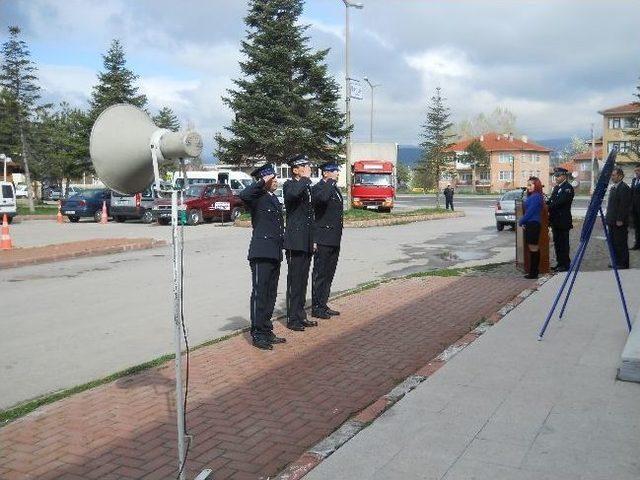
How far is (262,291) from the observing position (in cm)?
660

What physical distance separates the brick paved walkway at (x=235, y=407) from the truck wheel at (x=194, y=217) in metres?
20.9

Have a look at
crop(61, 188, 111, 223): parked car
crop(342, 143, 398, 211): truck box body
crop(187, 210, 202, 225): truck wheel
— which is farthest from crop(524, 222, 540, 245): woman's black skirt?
crop(61, 188, 111, 223): parked car

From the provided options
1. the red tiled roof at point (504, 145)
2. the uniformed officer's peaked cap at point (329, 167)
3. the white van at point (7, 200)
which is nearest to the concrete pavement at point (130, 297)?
the uniformed officer's peaked cap at point (329, 167)

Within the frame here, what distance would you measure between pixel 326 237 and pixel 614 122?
89809 millimetres

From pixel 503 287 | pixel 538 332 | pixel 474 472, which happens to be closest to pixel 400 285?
pixel 503 287

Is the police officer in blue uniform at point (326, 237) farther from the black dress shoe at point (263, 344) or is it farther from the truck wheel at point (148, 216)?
the truck wheel at point (148, 216)

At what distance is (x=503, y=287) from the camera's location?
33.6ft

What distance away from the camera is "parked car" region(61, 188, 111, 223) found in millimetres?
30406

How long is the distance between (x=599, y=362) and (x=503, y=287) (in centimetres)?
448

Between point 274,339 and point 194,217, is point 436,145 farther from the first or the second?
point 274,339

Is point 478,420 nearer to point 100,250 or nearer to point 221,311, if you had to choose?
point 221,311

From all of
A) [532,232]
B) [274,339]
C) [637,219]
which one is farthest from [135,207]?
[274,339]

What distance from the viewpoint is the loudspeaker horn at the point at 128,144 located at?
363 centimetres

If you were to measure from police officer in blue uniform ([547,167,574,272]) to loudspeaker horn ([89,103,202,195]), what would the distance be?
9.08m
